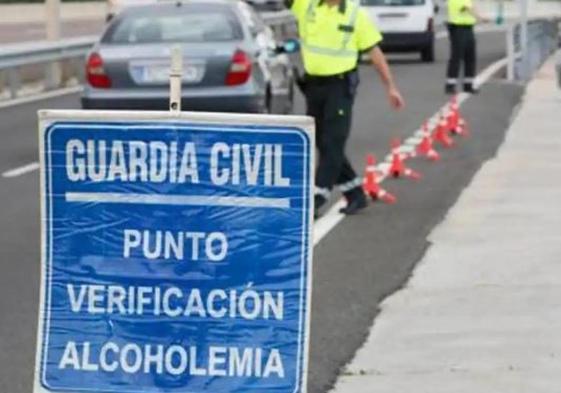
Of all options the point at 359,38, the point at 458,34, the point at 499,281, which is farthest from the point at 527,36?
the point at 499,281

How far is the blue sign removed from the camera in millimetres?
6230

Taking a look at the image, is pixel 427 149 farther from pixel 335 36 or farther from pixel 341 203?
pixel 335 36

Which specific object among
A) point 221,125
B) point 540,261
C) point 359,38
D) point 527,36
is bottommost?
point 527,36

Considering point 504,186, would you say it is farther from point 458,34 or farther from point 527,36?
point 527,36

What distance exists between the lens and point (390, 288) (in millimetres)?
10641

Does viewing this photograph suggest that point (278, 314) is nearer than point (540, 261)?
Yes

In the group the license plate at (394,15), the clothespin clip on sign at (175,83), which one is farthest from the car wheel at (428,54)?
the clothespin clip on sign at (175,83)

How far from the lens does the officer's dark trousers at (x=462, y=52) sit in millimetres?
27047

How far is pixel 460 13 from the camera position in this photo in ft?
89.8

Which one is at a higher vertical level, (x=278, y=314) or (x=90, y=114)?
(x=90, y=114)

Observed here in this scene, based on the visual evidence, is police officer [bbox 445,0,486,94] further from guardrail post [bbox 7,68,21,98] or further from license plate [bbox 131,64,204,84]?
license plate [bbox 131,64,204,84]

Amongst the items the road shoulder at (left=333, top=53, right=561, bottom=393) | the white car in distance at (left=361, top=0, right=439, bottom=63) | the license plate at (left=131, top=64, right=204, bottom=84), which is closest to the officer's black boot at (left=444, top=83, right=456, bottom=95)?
the white car in distance at (left=361, top=0, right=439, bottom=63)

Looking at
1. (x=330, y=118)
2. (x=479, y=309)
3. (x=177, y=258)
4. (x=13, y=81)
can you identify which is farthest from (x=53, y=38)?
(x=177, y=258)

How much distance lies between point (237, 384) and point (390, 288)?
446 centimetres
